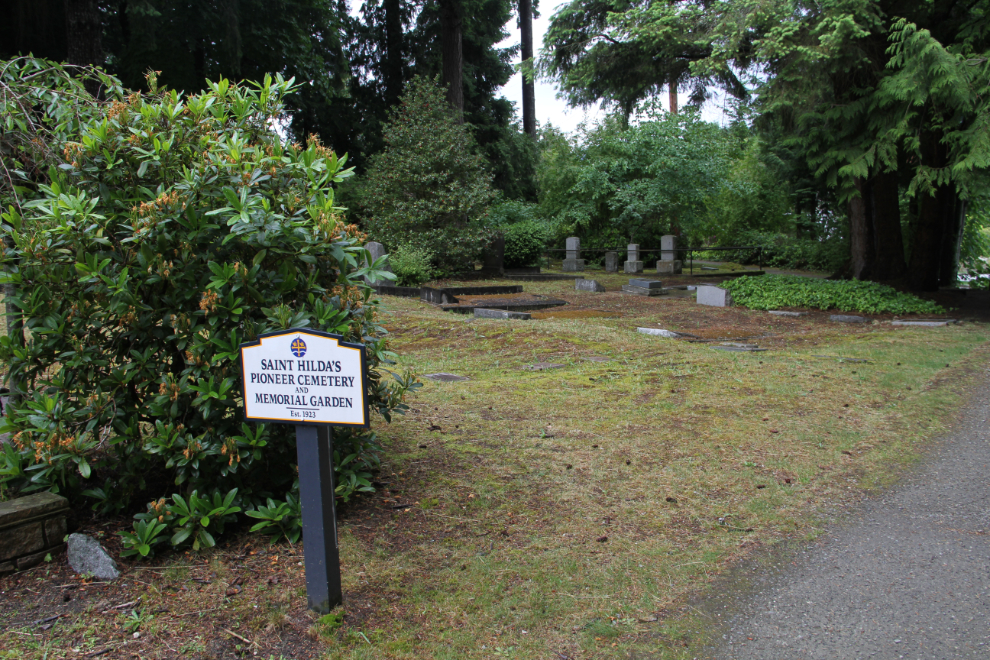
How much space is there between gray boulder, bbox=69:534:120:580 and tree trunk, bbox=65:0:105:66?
39.2 feet

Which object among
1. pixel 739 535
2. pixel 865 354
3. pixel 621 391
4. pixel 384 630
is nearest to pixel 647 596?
pixel 739 535

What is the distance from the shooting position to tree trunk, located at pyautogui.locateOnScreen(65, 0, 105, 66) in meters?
12.6

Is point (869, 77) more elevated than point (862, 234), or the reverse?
point (869, 77)

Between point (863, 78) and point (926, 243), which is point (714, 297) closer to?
point (863, 78)

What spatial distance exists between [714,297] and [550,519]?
469 inches

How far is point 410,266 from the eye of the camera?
54.9 feet

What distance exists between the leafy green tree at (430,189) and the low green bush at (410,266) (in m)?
1.11

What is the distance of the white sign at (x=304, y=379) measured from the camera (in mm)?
2877

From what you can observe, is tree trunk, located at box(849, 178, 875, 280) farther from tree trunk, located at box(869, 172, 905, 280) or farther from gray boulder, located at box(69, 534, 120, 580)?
gray boulder, located at box(69, 534, 120, 580)

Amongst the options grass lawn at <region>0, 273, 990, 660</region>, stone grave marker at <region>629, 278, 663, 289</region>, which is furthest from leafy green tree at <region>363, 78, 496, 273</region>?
grass lawn at <region>0, 273, 990, 660</region>

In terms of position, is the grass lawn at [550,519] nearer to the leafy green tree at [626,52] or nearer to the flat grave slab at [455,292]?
the flat grave slab at [455,292]

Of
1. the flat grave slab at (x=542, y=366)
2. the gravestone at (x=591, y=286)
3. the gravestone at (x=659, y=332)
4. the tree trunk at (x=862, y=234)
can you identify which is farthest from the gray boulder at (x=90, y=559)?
the tree trunk at (x=862, y=234)

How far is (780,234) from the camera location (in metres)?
30.0

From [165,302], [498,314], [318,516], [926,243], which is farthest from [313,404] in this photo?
[926,243]
